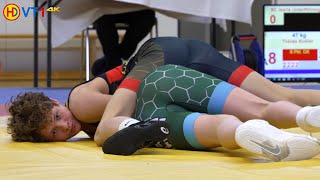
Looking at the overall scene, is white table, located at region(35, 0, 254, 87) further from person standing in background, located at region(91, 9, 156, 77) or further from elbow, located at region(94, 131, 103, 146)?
elbow, located at region(94, 131, 103, 146)

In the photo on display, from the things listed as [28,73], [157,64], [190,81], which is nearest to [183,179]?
[190,81]

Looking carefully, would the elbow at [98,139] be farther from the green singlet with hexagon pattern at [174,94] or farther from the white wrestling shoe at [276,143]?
the white wrestling shoe at [276,143]

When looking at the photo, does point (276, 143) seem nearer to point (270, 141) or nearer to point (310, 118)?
point (270, 141)

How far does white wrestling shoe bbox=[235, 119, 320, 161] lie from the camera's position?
1.34m

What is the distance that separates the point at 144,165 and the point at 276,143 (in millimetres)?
281

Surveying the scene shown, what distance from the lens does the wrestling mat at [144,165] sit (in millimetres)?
1246

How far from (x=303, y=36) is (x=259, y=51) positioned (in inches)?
16.2

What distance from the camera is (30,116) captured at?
1873mm

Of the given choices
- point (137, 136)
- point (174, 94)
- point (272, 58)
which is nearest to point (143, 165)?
point (137, 136)

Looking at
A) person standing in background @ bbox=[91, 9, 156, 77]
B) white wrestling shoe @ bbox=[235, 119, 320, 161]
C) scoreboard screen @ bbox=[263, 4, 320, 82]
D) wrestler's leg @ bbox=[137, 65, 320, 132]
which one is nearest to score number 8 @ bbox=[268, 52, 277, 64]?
scoreboard screen @ bbox=[263, 4, 320, 82]

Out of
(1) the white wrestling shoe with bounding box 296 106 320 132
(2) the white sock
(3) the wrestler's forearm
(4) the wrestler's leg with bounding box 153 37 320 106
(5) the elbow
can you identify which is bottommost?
(5) the elbow

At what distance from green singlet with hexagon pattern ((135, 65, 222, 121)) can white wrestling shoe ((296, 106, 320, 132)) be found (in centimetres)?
29

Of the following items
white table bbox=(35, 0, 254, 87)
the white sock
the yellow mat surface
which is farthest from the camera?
white table bbox=(35, 0, 254, 87)

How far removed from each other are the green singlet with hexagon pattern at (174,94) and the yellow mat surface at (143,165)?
0.11 metres
